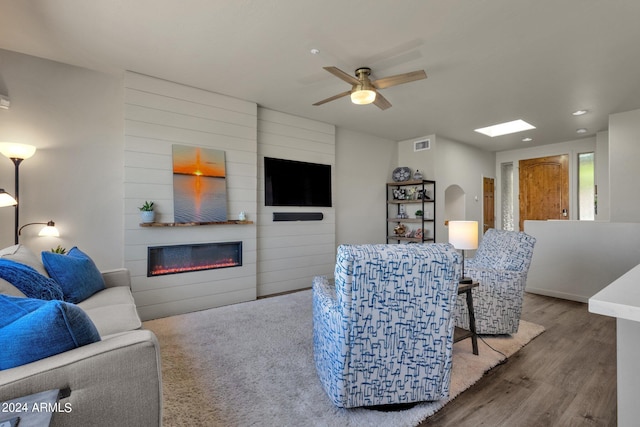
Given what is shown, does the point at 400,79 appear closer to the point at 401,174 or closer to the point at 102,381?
the point at 102,381

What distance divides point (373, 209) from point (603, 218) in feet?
13.9

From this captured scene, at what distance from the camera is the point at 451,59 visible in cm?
292

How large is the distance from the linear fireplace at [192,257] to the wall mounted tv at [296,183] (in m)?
0.91

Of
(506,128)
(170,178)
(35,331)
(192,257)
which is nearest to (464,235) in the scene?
(35,331)

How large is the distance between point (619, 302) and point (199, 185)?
3704 millimetres

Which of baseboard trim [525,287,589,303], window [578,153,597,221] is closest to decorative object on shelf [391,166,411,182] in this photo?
baseboard trim [525,287,589,303]

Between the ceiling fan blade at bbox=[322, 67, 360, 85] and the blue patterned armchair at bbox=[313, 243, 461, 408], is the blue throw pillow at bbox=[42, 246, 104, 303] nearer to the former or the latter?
the blue patterned armchair at bbox=[313, 243, 461, 408]

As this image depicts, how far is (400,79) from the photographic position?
2736 mm

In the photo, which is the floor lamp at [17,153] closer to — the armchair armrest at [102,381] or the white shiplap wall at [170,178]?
the white shiplap wall at [170,178]

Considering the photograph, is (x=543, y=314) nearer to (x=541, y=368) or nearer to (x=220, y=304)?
(x=541, y=368)

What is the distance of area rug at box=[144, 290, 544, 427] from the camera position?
5.60 ft

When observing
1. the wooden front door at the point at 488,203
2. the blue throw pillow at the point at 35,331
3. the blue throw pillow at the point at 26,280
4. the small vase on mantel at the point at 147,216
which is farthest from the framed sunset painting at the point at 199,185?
the wooden front door at the point at 488,203

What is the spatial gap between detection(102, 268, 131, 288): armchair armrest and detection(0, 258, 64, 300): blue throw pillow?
91 centimetres

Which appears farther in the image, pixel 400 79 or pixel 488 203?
pixel 488 203
